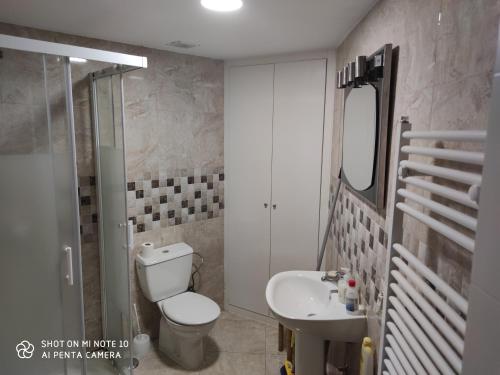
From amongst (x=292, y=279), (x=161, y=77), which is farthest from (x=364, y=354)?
(x=161, y=77)

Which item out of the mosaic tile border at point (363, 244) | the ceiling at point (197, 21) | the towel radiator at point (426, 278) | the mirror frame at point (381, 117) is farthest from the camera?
the ceiling at point (197, 21)

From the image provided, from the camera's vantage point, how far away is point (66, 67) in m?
1.55

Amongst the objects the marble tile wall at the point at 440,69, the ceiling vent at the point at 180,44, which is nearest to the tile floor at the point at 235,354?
the marble tile wall at the point at 440,69

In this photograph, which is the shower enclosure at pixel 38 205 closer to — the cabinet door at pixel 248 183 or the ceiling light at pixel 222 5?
the ceiling light at pixel 222 5

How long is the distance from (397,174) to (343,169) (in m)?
0.94

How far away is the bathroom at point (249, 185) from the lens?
871 millimetres

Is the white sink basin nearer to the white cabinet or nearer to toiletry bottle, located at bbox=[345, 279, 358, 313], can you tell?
toiletry bottle, located at bbox=[345, 279, 358, 313]

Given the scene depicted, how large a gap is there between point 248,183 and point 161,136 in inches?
30.7

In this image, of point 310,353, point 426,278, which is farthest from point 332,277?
point 426,278

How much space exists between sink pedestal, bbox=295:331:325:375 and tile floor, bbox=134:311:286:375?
0.62 metres

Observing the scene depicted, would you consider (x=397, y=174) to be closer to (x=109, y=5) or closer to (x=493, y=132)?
(x=493, y=132)

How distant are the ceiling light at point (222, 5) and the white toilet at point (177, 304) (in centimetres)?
166

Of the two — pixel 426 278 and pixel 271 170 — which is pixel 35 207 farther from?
pixel 271 170

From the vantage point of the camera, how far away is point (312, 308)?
2.01 metres
